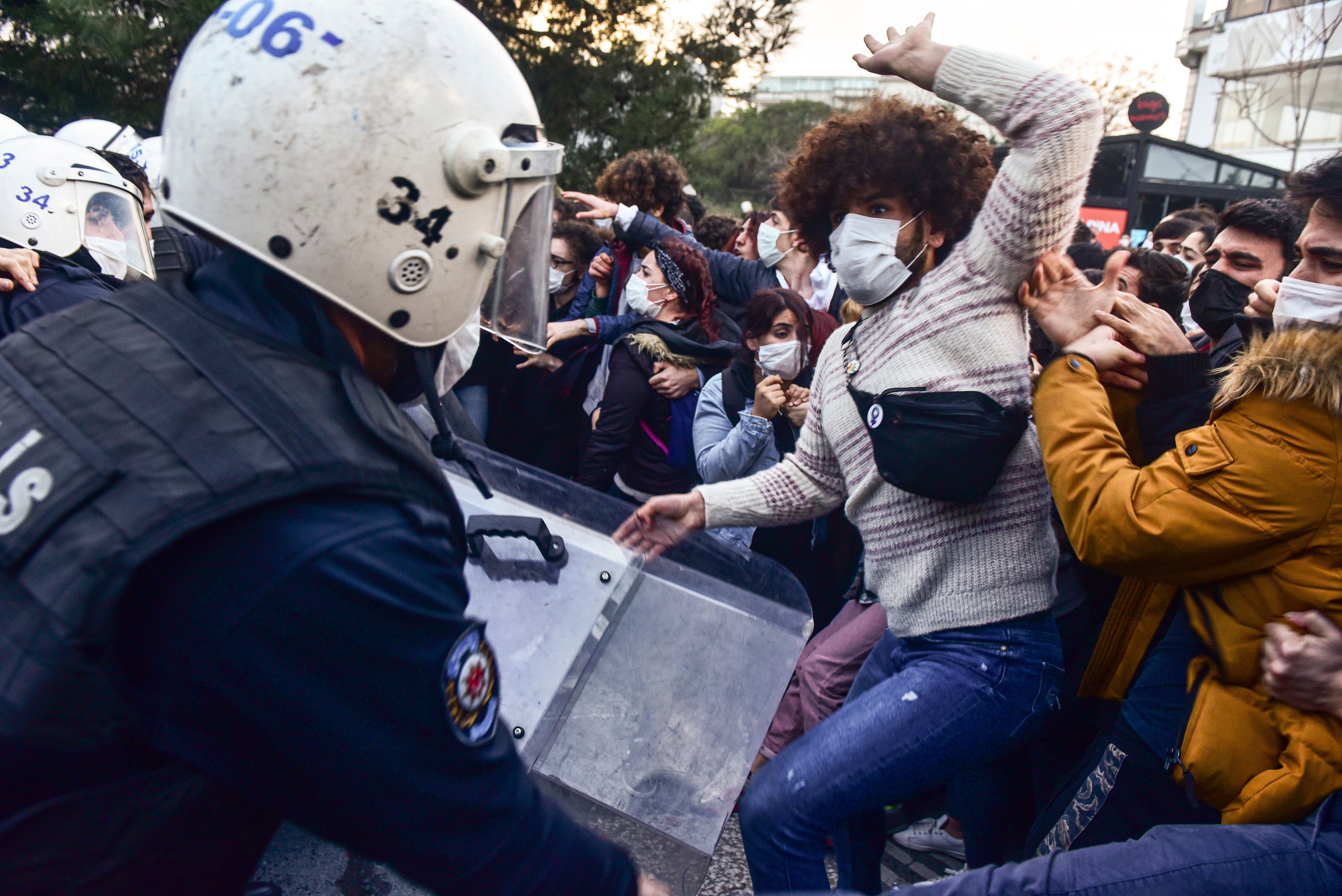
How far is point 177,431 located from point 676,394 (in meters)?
2.84

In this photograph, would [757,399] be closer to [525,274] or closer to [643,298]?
[643,298]

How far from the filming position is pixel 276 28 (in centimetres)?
107

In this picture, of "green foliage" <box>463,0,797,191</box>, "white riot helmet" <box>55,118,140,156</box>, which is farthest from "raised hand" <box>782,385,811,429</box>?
"green foliage" <box>463,0,797,191</box>

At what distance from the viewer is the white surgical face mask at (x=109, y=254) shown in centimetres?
339

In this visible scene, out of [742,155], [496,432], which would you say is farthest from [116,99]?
[742,155]

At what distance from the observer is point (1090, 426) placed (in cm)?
170

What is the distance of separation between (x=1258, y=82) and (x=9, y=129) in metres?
31.8

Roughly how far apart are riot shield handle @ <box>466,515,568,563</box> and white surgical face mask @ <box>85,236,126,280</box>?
7.77 ft

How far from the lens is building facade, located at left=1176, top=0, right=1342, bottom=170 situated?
18.7 m


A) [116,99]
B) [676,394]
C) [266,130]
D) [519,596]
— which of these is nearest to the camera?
[266,130]

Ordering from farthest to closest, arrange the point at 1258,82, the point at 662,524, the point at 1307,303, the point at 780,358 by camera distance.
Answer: the point at 1258,82 < the point at 780,358 < the point at 662,524 < the point at 1307,303

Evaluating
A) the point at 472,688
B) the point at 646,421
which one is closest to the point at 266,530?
the point at 472,688

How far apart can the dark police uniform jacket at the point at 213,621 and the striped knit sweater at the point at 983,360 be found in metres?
1.10

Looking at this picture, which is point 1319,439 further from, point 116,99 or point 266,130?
point 116,99
